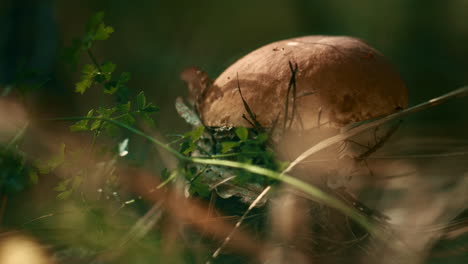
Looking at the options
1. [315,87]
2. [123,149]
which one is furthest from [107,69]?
[315,87]

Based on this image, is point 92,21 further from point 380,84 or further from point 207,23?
point 207,23

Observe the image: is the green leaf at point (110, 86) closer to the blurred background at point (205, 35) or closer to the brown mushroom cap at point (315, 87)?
the brown mushroom cap at point (315, 87)

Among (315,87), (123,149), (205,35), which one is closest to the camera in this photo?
(123,149)

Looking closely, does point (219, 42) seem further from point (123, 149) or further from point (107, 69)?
point (123, 149)

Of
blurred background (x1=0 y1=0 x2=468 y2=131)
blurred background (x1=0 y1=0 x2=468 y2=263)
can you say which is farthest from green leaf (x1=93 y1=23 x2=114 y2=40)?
blurred background (x1=0 y1=0 x2=468 y2=131)

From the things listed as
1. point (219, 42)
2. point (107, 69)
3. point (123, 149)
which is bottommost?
point (219, 42)

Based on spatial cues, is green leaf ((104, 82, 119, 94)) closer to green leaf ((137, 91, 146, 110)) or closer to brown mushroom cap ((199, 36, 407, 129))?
green leaf ((137, 91, 146, 110))
